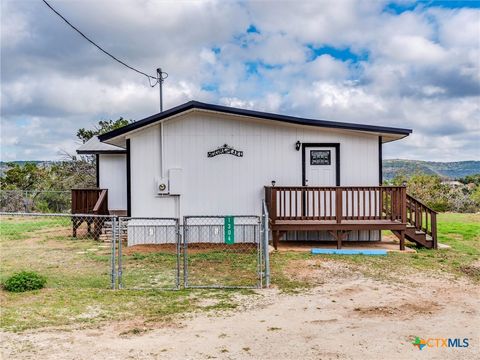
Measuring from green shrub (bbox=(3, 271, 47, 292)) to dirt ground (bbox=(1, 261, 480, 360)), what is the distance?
1.96 m

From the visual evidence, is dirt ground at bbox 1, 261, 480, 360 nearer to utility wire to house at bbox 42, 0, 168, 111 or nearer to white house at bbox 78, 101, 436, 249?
white house at bbox 78, 101, 436, 249

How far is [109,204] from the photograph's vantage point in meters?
14.5

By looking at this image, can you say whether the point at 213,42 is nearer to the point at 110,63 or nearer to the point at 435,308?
the point at 110,63

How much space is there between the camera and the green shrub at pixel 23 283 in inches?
240

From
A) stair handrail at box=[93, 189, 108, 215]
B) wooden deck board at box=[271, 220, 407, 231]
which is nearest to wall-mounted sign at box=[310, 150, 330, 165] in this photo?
wooden deck board at box=[271, 220, 407, 231]

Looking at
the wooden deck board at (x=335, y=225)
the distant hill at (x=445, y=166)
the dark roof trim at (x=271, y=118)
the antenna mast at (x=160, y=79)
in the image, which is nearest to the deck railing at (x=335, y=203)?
the wooden deck board at (x=335, y=225)

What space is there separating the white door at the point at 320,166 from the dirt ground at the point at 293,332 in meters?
4.70

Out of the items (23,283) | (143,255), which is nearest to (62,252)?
(143,255)

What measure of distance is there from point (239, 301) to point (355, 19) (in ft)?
34.9

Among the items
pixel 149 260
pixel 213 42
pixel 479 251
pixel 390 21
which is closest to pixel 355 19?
pixel 390 21

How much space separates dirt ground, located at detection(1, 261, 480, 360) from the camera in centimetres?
387

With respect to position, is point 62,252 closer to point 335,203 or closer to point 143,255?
point 143,255

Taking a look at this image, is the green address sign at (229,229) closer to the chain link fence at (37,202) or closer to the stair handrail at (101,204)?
the stair handrail at (101,204)

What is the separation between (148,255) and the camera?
30.7 feet
